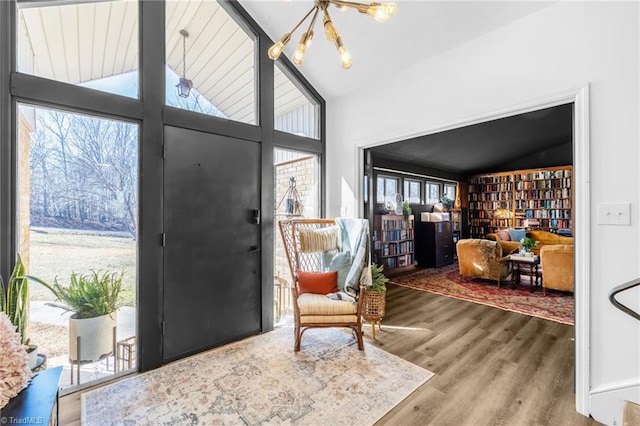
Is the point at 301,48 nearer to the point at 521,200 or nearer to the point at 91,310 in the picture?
the point at 91,310

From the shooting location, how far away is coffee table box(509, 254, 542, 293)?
4.36m

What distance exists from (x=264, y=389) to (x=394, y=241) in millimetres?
4151

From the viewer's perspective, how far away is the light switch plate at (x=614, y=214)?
5.37 feet

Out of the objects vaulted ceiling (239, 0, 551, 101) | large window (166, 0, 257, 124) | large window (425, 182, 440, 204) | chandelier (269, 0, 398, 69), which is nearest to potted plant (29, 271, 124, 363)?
large window (166, 0, 257, 124)

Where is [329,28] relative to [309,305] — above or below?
above

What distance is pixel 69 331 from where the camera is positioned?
1989mm

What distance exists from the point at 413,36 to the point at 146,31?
2.16 m

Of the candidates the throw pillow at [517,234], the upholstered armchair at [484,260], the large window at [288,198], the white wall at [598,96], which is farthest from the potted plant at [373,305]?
the throw pillow at [517,234]

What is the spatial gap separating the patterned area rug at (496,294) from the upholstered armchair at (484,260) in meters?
0.20

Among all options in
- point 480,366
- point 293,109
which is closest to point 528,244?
point 480,366

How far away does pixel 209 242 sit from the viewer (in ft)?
8.30

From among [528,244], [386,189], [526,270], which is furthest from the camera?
[386,189]

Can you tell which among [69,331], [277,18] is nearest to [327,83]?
[277,18]

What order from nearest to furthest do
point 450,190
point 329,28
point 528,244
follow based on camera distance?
point 329,28, point 528,244, point 450,190
